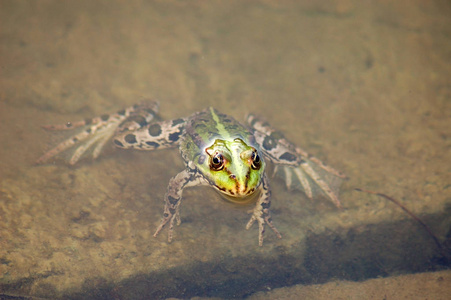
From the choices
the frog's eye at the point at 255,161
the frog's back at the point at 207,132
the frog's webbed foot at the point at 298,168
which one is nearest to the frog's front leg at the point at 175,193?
the frog's back at the point at 207,132

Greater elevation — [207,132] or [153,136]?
[207,132]

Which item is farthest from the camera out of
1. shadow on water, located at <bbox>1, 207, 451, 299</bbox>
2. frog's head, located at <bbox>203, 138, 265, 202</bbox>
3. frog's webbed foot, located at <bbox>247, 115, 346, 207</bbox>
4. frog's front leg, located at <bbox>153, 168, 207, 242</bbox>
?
frog's webbed foot, located at <bbox>247, 115, 346, 207</bbox>

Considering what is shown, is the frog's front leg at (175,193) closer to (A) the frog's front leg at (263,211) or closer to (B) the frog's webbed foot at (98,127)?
(A) the frog's front leg at (263,211)

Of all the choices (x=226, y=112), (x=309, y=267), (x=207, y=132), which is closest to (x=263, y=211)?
(x=309, y=267)

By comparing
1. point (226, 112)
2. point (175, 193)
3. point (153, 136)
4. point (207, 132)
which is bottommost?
point (175, 193)

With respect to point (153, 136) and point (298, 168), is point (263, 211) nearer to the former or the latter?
point (298, 168)

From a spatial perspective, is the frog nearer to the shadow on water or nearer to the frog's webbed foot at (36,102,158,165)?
the frog's webbed foot at (36,102,158,165)

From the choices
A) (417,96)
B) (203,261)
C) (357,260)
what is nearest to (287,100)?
(417,96)

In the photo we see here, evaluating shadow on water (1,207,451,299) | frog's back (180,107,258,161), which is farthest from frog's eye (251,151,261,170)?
shadow on water (1,207,451,299)
